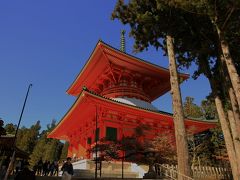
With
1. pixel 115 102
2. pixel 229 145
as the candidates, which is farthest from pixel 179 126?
pixel 115 102

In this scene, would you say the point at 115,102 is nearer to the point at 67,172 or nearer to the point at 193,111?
the point at 67,172

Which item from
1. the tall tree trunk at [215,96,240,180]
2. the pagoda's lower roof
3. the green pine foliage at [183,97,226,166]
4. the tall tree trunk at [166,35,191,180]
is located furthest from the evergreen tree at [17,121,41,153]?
the tall tree trunk at [215,96,240,180]

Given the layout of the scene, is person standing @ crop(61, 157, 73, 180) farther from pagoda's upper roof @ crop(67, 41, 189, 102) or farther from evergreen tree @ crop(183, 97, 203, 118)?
evergreen tree @ crop(183, 97, 203, 118)

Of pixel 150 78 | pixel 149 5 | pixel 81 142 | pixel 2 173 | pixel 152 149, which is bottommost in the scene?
Answer: pixel 2 173

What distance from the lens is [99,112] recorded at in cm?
1552

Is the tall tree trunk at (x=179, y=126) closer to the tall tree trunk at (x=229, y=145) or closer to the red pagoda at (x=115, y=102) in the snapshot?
the tall tree trunk at (x=229, y=145)

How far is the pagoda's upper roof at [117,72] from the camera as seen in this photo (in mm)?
16734

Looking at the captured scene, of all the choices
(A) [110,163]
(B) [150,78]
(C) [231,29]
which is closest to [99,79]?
(B) [150,78]

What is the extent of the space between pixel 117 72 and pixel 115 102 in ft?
A: 14.5

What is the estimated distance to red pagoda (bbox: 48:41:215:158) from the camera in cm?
1536

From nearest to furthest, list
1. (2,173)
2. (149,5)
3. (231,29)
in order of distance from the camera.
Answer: (231,29) → (149,5) → (2,173)

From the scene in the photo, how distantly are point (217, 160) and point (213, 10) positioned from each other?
52.7 ft

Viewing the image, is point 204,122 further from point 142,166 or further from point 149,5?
point 149,5

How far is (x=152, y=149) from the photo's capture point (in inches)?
482
